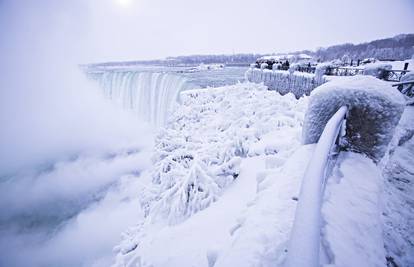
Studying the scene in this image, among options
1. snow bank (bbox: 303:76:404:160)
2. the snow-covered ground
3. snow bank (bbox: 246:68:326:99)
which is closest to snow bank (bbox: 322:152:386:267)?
the snow-covered ground

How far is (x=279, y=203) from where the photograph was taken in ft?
6.00

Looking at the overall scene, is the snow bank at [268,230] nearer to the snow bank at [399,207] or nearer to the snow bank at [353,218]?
the snow bank at [353,218]

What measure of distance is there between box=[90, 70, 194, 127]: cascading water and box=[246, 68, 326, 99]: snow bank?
8.04m

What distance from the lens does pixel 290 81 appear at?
16.0 metres

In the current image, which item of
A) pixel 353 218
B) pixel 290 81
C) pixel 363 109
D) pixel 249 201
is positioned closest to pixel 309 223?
pixel 353 218

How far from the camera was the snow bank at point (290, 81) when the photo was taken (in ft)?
45.4

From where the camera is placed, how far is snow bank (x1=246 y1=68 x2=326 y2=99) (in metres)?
13.8

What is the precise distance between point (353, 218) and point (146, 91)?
28561 millimetres

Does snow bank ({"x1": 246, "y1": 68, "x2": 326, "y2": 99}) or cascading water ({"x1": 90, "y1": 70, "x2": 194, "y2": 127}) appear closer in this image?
snow bank ({"x1": 246, "y1": 68, "x2": 326, "y2": 99})

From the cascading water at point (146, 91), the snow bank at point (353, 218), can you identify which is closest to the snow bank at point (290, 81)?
the cascading water at point (146, 91)

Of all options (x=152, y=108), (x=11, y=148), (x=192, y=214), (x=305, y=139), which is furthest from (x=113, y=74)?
(x=305, y=139)

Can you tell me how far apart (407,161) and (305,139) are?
2.26m

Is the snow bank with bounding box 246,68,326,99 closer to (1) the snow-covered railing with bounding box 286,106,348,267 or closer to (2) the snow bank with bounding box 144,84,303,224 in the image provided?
(2) the snow bank with bounding box 144,84,303,224

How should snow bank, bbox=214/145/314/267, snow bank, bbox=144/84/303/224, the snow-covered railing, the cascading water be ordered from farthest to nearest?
the cascading water → snow bank, bbox=144/84/303/224 → snow bank, bbox=214/145/314/267 → the snow-covered railing
